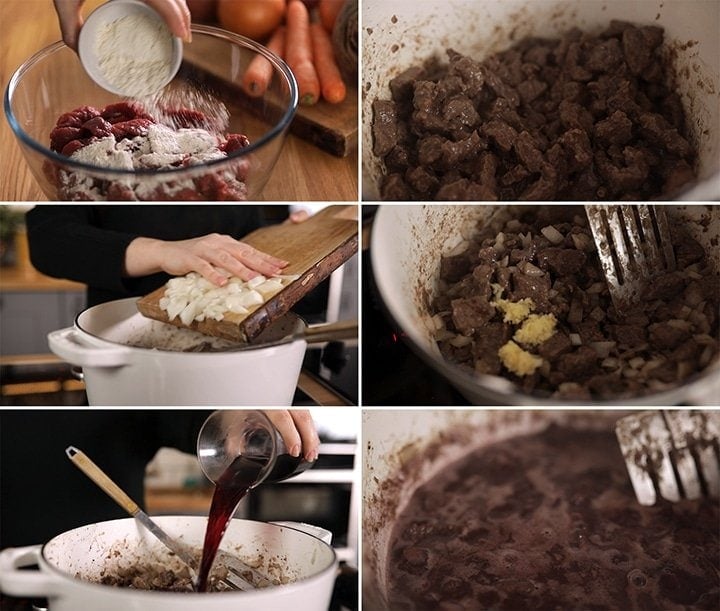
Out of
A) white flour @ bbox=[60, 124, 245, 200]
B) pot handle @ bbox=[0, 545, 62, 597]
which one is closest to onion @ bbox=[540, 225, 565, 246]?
white flour @ bbox=[60, 124, 245, 200]

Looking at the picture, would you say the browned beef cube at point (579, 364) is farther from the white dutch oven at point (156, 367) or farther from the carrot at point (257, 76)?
the carrot at point (257, 76)

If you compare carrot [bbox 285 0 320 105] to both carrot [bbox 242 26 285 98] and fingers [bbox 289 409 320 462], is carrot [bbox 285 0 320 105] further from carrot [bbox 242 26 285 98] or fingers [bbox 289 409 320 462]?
fingers [bbox 289 409 320 462]

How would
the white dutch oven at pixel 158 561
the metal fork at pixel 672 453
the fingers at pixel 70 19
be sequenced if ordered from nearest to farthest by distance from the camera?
the white dutch oven at pixel 158 561 < the fingers at pixel 70 19 < the metal fork at pixel 672 453

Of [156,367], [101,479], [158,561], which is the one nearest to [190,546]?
[158,561]

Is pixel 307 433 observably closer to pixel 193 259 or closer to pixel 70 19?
pixel 193 259

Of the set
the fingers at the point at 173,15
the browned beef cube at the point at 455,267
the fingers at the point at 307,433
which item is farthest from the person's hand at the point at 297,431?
the fingers at the point at 173,15
